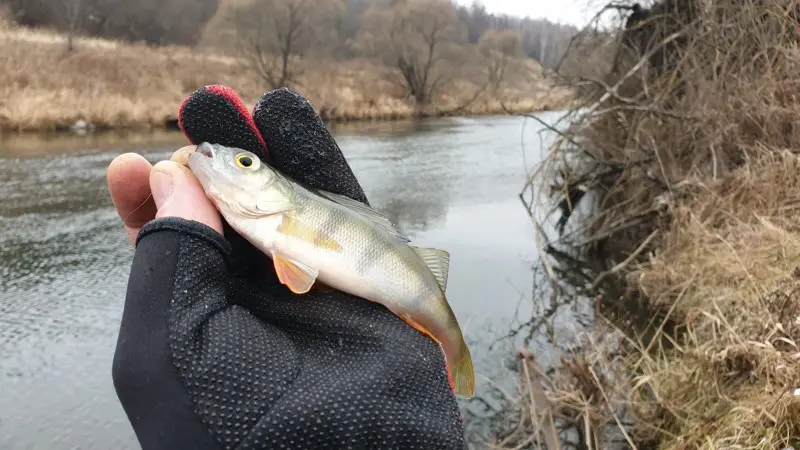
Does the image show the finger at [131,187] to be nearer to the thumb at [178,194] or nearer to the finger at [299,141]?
the thumb at [178,194]

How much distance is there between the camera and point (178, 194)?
2068 mm

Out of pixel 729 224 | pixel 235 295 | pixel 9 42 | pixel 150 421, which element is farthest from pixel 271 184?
pixel 9 42

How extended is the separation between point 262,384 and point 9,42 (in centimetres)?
3262

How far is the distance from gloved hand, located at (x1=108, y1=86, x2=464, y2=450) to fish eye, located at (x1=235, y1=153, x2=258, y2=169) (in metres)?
0.18

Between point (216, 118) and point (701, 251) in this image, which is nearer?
point (216, 118)

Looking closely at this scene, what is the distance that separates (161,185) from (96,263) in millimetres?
6852

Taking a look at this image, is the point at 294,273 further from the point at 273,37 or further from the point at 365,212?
the point at 273,37

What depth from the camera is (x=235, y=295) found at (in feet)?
7.06

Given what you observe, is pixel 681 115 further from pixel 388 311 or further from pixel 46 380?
pixel 46 380

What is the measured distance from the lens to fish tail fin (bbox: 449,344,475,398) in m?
2.48

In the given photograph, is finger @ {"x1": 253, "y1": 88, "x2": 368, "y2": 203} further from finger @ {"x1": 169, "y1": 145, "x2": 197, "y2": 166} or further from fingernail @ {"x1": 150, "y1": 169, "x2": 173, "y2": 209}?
fingernail @ {"x1": 150, "y1": 169, "x2": 173, "y2": 209}

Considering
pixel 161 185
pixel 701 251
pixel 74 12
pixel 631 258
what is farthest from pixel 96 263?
pixel 74 12

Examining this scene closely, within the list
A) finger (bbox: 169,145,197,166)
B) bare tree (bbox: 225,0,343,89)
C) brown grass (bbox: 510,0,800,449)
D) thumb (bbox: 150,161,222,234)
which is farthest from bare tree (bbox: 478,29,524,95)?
thumb (bbox: 150,161,222,234)

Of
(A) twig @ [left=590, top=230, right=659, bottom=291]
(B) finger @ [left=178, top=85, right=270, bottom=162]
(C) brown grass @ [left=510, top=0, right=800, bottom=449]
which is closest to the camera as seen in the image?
(B) finger @ [left=178, top=85, right=270, bottom=162]
